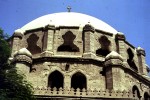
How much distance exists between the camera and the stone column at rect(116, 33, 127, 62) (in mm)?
20464

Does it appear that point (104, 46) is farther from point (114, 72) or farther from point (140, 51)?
point (114, 72)

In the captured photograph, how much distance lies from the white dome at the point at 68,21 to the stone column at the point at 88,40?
97cm

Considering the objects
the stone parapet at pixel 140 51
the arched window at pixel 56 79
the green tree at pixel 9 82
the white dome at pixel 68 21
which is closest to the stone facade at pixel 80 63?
the arched window at pixel 56 79

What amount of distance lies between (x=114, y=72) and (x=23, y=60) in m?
4.65

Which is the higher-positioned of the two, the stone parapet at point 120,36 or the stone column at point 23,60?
the stone parapet at point 120,36

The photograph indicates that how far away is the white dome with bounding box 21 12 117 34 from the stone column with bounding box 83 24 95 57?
97cm

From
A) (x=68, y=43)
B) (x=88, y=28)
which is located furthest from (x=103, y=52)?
(x=68, y=43)

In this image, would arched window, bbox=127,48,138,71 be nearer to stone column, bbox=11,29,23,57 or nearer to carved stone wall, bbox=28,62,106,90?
carved stone wall, bbox=28,62,106,90

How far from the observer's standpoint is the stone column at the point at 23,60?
60.6 feet

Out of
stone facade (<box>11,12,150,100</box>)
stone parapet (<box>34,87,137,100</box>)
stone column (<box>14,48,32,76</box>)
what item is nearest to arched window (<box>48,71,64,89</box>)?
stone facade (<box>11,12,150,100</box>)

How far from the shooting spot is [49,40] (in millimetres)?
20016

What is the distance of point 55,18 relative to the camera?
22.5 meters

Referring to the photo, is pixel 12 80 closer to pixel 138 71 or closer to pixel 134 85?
pixel 134 85

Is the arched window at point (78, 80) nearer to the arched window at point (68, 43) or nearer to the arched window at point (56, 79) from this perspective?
the arched window at point (56, 79)
